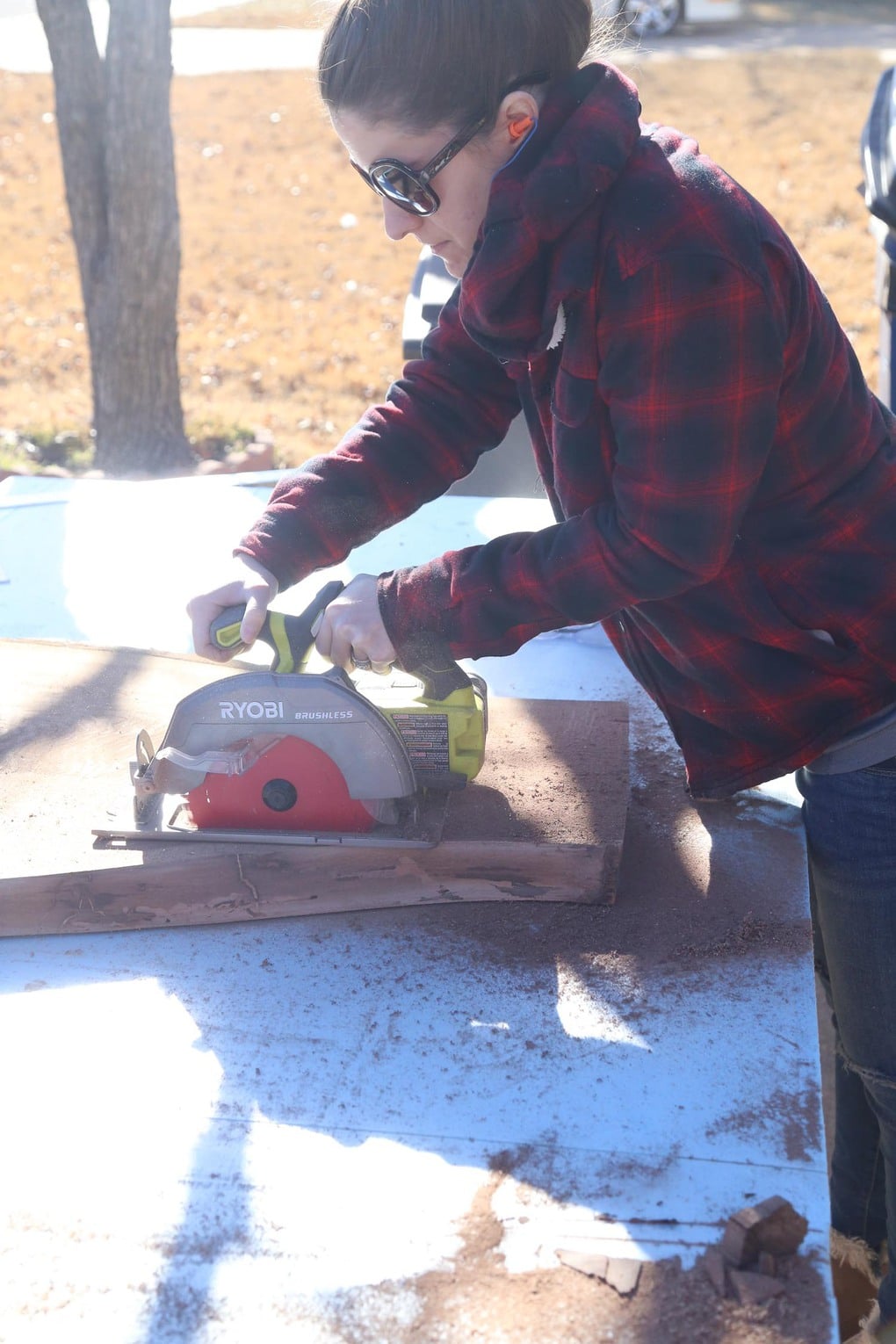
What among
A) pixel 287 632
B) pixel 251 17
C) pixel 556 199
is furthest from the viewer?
pixel 251 17

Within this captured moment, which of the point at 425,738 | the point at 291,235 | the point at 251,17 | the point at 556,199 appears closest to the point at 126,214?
the point at 291,235

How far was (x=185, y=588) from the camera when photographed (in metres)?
2.86

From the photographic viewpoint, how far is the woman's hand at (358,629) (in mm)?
1619

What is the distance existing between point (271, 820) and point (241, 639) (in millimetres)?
280

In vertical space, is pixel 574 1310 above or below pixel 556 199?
below

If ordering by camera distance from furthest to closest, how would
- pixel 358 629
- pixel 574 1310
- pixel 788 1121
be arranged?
pixel 358 629 → pixel 788 1121 → pixel 574 1310

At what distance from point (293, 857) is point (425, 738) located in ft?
0.86

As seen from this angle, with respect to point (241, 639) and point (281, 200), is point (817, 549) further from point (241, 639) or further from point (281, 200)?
point (281, 200)

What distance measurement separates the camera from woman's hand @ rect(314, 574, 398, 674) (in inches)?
63.7

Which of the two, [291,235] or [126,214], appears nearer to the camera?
[126,214]

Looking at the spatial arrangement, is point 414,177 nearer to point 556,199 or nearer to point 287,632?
point 556,199

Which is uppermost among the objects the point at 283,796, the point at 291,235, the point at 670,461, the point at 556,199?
the point at 556,199

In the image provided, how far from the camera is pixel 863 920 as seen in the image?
166cm

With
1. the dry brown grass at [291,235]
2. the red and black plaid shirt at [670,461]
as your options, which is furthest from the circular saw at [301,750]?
the dry brown grass at [291,235]
